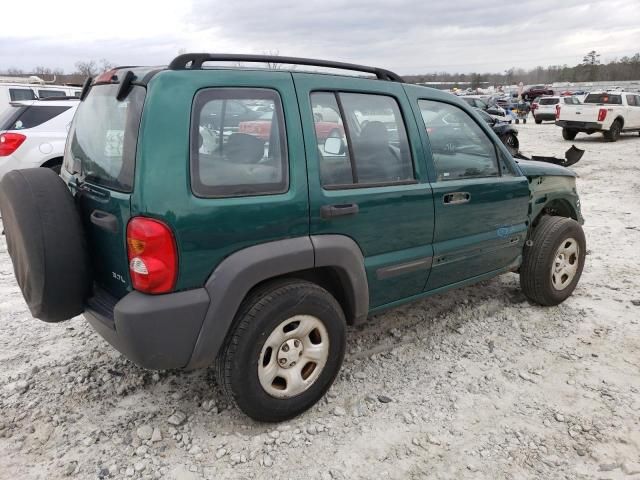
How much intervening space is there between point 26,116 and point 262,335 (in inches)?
247

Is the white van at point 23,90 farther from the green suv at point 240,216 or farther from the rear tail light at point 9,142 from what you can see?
the green suv at point 240,216

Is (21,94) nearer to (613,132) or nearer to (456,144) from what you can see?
(456,144)

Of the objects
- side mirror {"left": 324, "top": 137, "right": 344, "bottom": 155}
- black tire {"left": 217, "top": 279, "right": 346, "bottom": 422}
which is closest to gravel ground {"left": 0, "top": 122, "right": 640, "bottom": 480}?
black tire {"left": 217, "top": 279, "right": 346, "bottom": 422}

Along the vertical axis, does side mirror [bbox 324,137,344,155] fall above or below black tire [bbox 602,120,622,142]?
above

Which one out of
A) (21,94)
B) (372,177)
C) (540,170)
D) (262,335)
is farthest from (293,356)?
(21,94)

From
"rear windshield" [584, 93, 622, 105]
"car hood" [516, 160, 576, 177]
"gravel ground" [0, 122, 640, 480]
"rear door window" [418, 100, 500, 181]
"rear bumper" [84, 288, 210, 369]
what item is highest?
"rear windshield" [584, 93, 622, 105]

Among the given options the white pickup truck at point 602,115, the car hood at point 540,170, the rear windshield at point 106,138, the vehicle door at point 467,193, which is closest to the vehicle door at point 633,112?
the white pickup truck at point 602,115

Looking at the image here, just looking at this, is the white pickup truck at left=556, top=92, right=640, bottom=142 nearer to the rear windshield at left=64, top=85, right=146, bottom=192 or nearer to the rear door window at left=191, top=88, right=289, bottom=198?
the rear door window at left=191, top=88, right=289, bottom=198

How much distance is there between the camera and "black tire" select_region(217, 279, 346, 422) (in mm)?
2385

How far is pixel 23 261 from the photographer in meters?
2.40

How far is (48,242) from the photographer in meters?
2.28

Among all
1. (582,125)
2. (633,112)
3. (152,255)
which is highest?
(633,112)

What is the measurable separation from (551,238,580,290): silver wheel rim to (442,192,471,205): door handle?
128cm

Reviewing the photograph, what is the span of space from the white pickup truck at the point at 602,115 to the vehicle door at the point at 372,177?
17202 millimetres
